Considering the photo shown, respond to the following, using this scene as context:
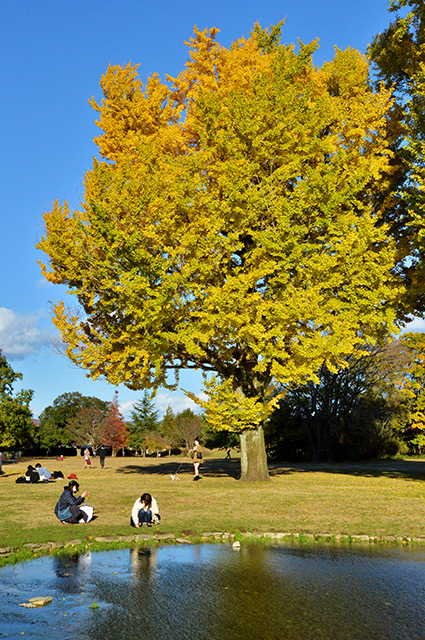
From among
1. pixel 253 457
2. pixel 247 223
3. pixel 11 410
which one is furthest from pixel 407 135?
pixel 11 410

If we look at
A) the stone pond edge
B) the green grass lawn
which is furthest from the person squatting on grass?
the stone pond edge

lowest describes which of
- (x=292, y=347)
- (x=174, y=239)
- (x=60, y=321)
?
(x=292, y=347)

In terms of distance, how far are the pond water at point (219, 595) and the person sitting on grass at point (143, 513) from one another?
1.83 m

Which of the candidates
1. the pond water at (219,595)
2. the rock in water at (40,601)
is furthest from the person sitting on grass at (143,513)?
the rock in water at (40,601)

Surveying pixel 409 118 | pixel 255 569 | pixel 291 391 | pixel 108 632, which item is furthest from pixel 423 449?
pixel 108 632

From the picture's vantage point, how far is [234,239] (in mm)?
17047

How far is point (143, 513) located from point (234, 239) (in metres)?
9.27

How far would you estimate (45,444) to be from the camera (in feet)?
215

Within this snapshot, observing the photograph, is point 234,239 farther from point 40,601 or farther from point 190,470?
point 190,470

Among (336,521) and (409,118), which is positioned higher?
(409,118)

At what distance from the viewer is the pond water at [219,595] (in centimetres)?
524

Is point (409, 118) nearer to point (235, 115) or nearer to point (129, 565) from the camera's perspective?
point (235, 115)

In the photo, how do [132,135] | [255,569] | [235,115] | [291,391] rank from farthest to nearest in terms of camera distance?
[291,391], [132,135], [235,115], [255,569]

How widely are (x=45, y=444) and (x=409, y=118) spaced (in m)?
58.0
